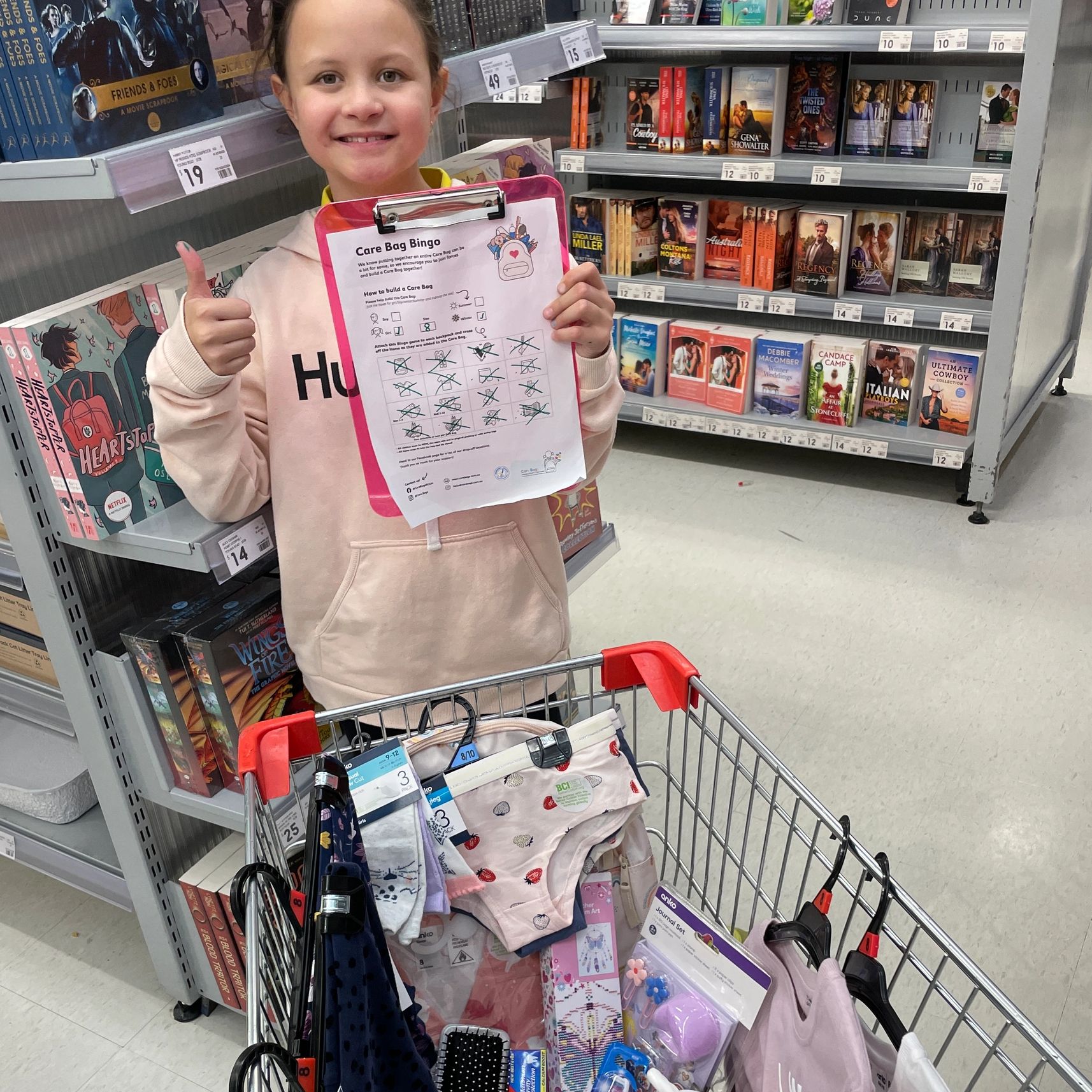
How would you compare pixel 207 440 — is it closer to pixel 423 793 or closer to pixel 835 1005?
pixel 423 793

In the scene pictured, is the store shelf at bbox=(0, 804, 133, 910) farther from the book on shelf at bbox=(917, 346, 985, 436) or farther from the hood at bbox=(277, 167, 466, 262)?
the book on shelf at bbox=(917, 346, 985, 436)

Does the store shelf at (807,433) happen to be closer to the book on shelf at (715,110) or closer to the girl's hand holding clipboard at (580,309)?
the book on shelf at (715,110)

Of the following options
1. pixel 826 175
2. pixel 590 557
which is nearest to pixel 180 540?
pixel 590 557

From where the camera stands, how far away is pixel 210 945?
73.3 inches

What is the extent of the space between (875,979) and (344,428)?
0.89 metres

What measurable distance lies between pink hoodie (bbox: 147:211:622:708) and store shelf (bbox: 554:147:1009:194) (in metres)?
2.31

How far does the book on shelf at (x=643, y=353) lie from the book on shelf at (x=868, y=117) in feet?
3.04

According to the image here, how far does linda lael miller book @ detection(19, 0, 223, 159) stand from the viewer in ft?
3.92

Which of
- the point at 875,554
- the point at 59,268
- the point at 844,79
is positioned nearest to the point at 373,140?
the point at 59,268

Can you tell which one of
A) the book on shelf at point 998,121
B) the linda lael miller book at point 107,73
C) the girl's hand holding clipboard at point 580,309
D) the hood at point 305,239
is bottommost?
the book on shelf at point 998,121

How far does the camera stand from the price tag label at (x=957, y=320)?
11.0ft

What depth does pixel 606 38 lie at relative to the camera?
3.62m

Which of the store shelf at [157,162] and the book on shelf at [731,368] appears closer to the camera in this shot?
the store shelf at [157,162]

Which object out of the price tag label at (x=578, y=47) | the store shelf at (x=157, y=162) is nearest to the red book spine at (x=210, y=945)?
the store shelf at (x=157, y=162)
